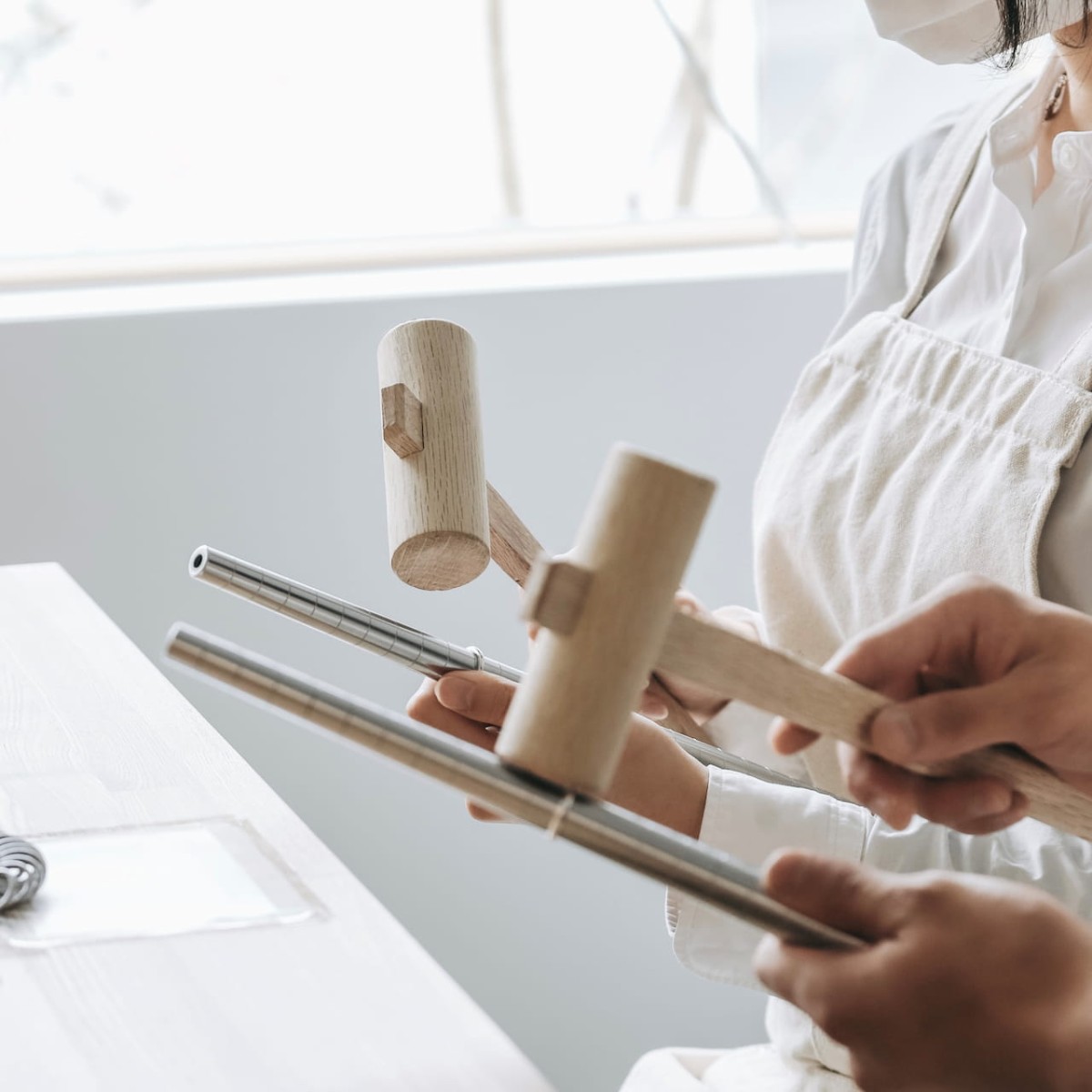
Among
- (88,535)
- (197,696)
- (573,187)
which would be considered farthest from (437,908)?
(573,187)

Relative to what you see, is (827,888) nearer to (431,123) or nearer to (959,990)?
(959,990)

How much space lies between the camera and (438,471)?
2.39 feet

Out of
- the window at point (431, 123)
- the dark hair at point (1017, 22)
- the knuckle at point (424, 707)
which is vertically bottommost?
the knuckle at point (424, 707)

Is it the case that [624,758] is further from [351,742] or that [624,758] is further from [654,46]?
[654,46]

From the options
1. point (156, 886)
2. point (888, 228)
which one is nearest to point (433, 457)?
point (156, 886)

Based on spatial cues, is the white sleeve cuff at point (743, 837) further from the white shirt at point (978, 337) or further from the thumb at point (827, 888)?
the thumb at point (827, 888)

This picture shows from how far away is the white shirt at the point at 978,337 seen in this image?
782mm

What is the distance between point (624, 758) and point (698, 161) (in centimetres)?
133

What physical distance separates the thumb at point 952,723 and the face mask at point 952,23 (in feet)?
1.60

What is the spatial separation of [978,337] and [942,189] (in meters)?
0.15

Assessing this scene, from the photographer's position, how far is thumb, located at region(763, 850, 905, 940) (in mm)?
416

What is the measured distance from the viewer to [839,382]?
106 cm

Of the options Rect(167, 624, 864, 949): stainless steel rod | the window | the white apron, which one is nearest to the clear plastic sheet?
Rect(167, 624, 864, 949): stainless steel rod

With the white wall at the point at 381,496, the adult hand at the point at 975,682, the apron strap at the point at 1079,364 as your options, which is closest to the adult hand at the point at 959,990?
the adult hand at the point at 975,682
